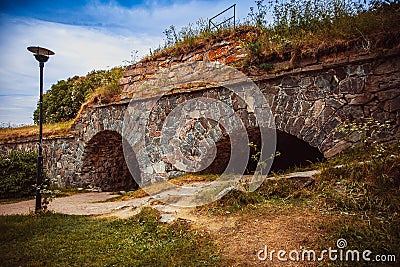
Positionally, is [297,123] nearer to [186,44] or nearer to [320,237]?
[320,237]

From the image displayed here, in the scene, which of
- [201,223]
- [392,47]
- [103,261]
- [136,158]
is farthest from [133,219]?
[392,47]

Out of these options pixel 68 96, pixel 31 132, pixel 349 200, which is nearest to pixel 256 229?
pixel 349 200

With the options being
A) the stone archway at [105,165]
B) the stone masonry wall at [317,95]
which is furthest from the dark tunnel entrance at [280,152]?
the stone archway at [105,165]

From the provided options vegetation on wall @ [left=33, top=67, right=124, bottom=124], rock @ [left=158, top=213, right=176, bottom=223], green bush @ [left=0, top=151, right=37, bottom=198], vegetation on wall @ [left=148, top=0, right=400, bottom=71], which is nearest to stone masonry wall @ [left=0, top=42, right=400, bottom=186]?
vegetation on wall @ [left=148, top=0, right=400, bottom=71]

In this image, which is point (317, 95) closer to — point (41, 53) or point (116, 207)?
point (116, 207)

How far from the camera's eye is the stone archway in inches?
356

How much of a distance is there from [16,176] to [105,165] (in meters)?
2.29

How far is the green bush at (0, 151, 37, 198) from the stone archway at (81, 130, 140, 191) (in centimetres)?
144

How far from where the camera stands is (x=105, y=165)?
9289 mm

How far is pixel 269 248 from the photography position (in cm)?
275

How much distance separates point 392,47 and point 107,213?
16.5ft

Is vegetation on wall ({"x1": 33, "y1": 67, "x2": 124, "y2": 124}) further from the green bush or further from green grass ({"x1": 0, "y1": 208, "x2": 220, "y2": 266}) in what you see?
green grass ({"x1": 0, "y1": 208, "x2": 220, "y2": 266})

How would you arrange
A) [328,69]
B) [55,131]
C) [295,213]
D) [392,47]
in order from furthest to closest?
[55,131] → [328,69] → [392,47] → [295,213]

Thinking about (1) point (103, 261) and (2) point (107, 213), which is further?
(2) point (107, 213)
